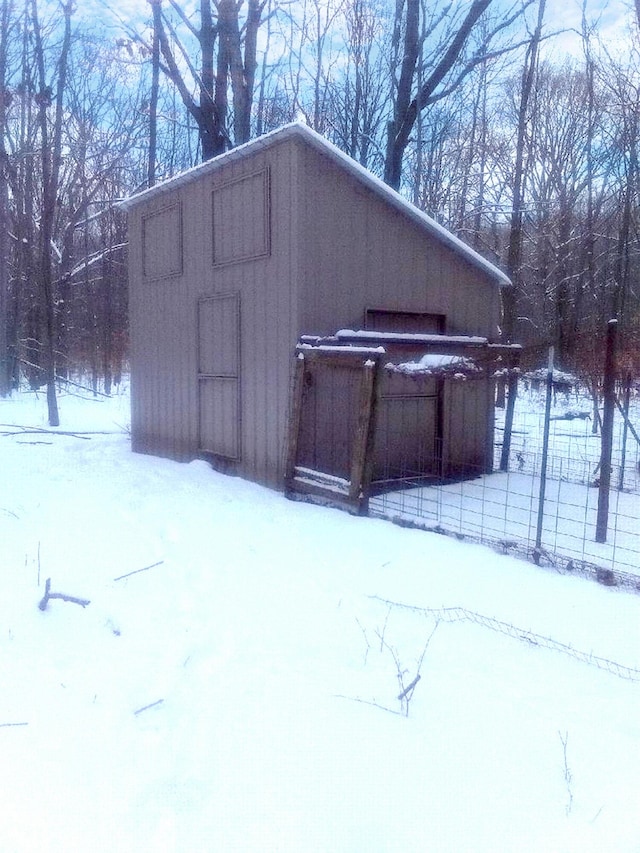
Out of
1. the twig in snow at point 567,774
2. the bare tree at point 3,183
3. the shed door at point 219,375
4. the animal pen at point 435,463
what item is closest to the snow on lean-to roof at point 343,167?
the animal pen at point 435,463

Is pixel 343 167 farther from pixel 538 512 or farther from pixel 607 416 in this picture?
pixel 538 512

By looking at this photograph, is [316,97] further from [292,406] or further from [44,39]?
[292,406]

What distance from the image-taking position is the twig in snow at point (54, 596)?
12.5 ft

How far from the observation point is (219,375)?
26.9ft

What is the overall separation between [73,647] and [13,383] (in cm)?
1893

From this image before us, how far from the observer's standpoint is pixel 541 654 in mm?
3438

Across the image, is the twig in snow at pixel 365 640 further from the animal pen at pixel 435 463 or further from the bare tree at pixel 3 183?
the bare tree at pixel 3 183

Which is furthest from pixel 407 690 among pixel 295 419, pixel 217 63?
pixel 217 63

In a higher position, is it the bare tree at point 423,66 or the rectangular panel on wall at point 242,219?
the bare tree at point 423,66

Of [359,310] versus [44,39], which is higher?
[44,39]

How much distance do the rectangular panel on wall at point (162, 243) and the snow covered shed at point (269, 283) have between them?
0.9 inches

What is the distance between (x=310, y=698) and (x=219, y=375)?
5628 mm

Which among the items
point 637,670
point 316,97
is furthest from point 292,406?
point 316,97

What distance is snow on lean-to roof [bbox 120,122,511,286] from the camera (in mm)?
6719
